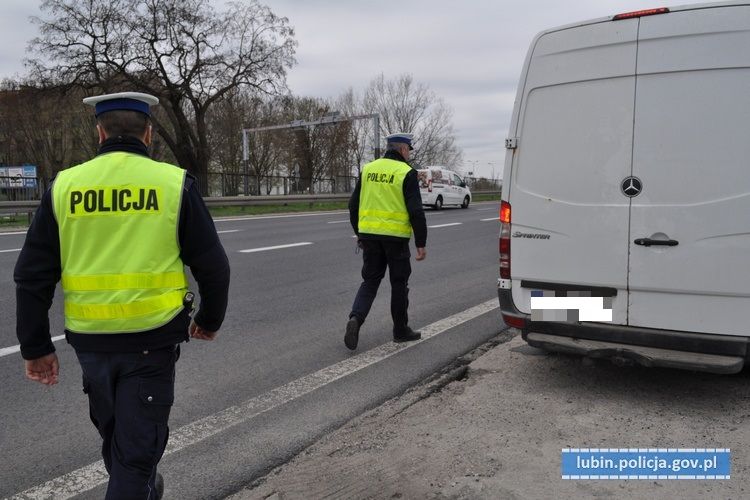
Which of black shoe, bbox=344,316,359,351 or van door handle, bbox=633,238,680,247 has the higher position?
van door handle, bbox=633,238,680,247

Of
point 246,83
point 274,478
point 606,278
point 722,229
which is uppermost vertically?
point 246,83

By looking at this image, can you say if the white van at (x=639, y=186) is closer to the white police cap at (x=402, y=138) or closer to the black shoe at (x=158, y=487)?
the white police cap at (x=402, y=138)

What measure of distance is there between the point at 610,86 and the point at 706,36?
569 mm

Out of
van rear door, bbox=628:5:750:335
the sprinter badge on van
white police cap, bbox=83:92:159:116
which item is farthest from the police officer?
white police cap, bbox=83:92:159:116

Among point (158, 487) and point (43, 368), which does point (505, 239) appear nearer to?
point (158, 487)

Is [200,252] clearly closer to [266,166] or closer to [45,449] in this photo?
[45,449]

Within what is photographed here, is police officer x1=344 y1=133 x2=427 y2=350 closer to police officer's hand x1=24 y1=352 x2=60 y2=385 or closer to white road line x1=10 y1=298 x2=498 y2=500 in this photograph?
white road line x1=10 y1=298 x2=498 y2=500

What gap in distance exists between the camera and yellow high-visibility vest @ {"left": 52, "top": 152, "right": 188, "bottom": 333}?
85.6 inches

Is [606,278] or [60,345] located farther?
[60,345]

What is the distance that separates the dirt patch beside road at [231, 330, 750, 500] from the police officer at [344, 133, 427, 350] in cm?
→ 101

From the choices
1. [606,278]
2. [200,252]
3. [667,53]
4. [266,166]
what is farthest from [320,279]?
[266,166]

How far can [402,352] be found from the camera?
5.26m

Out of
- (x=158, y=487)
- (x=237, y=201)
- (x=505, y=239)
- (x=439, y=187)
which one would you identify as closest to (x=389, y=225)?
(x=505, y=239)

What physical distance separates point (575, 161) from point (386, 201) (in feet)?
5.82
